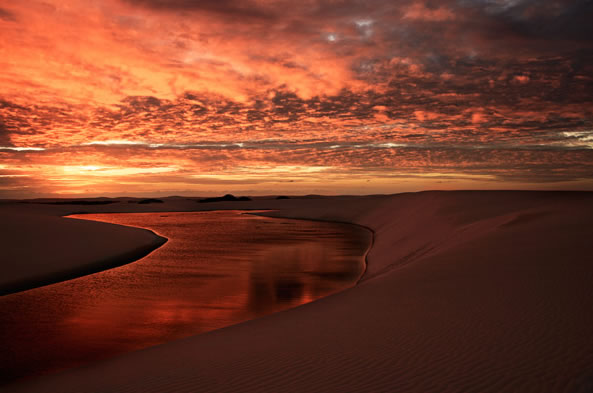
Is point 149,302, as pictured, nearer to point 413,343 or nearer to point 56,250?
point 413,343

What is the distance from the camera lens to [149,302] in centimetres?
1222

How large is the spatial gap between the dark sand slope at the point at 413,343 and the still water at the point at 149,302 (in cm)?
134

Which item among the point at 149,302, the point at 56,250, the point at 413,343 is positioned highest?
the point at 413,343

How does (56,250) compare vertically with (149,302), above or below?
above

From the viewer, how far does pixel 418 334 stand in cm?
682

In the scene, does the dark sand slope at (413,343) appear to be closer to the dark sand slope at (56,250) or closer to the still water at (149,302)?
the still water at (149,302)

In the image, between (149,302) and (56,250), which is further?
(56,250)

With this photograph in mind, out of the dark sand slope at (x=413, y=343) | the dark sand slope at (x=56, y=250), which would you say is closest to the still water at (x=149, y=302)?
the dark sand slope at (x=56, y=250)

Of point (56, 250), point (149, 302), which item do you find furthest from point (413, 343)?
point (56, 250)

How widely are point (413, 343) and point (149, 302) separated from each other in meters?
8.58

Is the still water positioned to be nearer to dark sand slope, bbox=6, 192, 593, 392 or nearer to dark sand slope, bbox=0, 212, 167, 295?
dark sand slope, bbox=0, 212, 167, 295

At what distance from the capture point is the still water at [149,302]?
8141 mm

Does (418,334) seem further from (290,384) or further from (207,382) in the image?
(207,382)

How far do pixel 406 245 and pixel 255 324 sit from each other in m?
16.6
